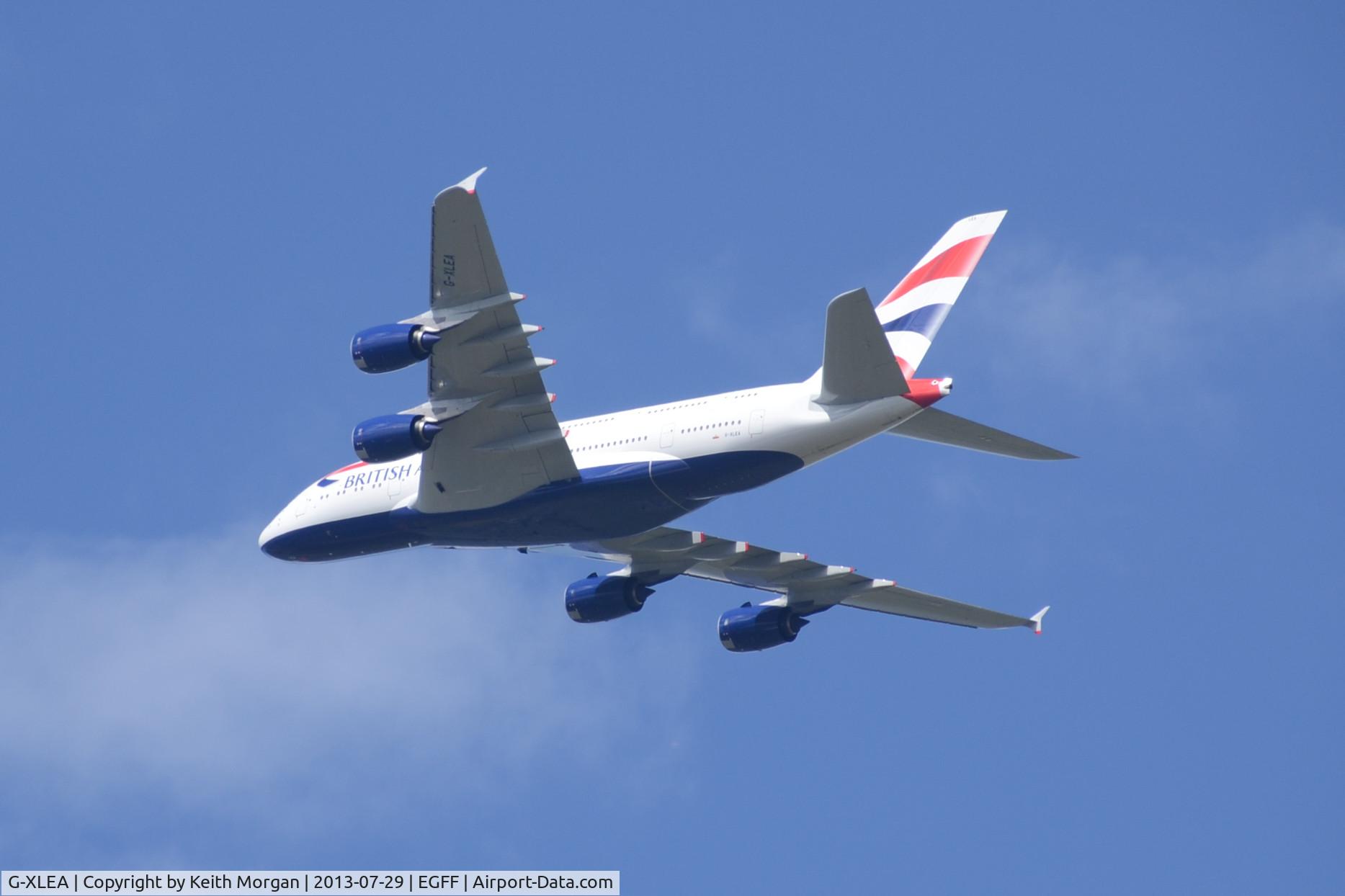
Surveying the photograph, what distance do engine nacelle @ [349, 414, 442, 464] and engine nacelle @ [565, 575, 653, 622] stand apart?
8528 mm

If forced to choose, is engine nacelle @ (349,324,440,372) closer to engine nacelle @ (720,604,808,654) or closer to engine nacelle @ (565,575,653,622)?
engine nacelle @ (565,575,653,622)

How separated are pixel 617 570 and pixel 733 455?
29.9ft

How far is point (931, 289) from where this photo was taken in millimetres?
41312

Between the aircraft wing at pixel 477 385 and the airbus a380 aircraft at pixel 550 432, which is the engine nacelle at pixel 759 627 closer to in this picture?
the airbus a380 aircraft at pixel 550 432

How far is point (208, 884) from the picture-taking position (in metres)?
40.2

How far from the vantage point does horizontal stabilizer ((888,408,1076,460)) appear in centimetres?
3956

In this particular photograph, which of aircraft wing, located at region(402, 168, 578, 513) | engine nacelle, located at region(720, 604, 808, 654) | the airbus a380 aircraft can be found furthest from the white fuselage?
engine nacelle, located at region(720, 604, 808, 654)

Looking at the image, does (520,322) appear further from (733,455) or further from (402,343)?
(733,455)

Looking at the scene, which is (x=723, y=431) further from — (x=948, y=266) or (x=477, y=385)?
(x=948, y=266)

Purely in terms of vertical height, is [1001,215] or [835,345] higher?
[1001,215]

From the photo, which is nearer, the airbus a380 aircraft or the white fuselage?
the airbus a380 aircraft

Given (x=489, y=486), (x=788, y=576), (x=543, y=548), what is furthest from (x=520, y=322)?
(x=788, y=576)

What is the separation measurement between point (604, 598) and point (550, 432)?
7.96m

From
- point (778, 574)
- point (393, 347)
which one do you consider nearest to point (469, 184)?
point (393, 347)
